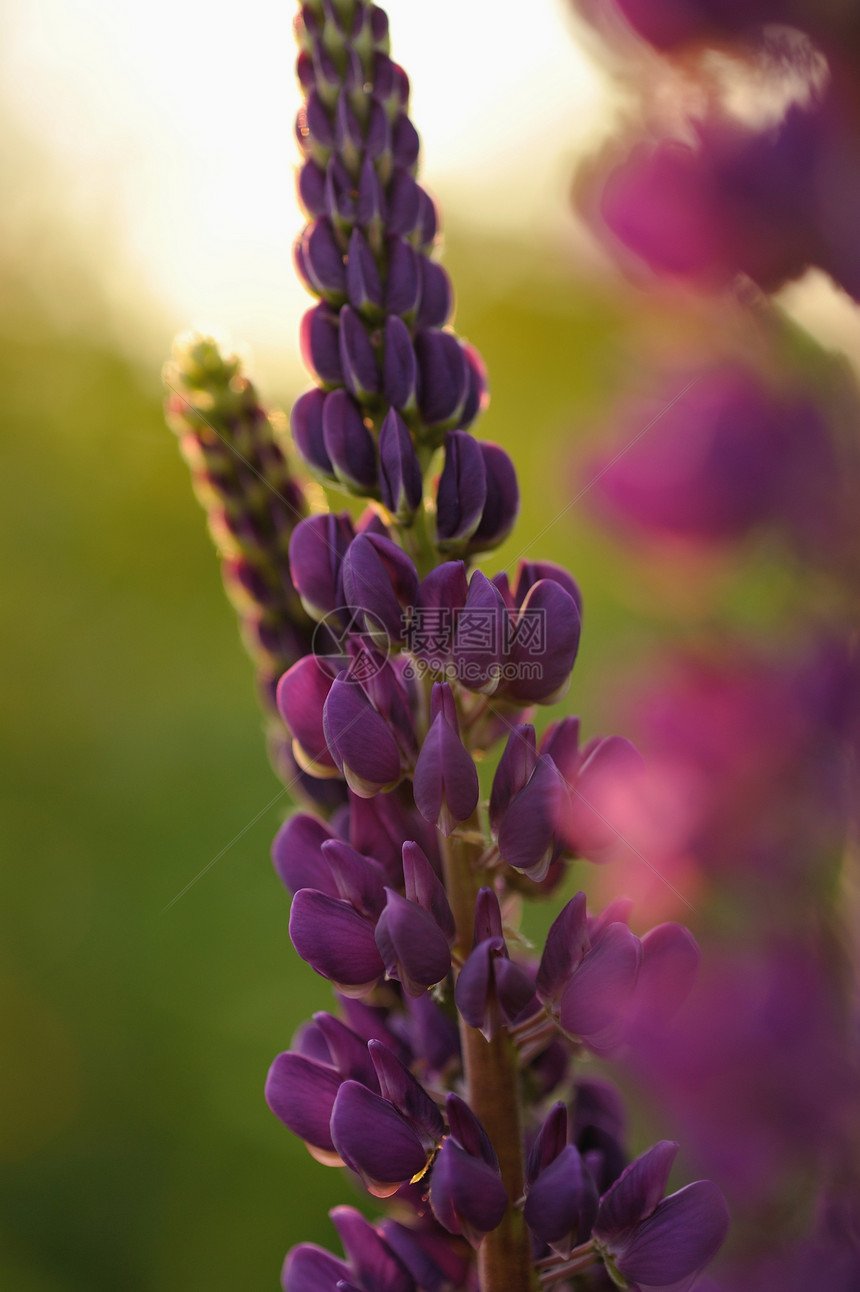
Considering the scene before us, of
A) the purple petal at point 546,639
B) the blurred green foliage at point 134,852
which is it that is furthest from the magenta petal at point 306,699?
the blurred green foliage at point 134,852

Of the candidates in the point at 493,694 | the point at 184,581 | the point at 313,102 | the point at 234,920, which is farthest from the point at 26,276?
the point at 493,694

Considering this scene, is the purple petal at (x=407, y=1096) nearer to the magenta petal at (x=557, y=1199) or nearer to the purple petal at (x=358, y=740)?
the magenta petal at (x=557, y=1199)

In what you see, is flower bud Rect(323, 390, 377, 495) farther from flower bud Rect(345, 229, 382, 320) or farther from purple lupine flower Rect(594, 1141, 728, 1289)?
purple lupine flower Rect(594, 1141, 728, 1289)

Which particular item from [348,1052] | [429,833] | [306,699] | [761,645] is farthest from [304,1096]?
[761,645]

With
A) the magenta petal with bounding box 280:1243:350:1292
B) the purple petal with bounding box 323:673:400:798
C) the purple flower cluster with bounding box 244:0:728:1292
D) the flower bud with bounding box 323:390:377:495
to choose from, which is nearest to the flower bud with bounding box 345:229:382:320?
the purple flower cluster with bounding box 244:0:728:1292

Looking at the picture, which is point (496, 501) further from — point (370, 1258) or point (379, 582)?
point (370, 1258)

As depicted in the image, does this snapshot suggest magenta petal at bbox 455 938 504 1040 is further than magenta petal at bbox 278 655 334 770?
No

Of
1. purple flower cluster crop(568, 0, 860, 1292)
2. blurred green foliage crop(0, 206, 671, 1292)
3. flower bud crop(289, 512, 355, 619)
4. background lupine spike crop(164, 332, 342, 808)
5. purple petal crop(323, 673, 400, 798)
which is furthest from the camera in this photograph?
blurred green foliage crop(0, 206, 671, 1292)
